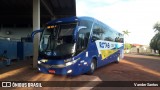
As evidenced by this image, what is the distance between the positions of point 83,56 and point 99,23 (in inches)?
138

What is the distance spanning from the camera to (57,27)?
12.4 meters

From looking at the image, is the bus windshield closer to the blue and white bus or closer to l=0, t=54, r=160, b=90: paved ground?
the blue and white bus

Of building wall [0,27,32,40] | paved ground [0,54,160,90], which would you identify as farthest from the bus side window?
building wall [0,27,32,40]

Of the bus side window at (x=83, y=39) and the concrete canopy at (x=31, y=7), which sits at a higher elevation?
the concrete canopy at (x=31, y=7)

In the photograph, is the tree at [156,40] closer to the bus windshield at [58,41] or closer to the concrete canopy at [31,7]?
the concrete canopy at [31,7]

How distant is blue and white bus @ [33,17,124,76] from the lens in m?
11.4

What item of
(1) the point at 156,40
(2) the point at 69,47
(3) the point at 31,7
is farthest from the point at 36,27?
(1) the point at 156,40

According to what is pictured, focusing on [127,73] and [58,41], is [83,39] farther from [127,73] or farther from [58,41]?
[127,73]

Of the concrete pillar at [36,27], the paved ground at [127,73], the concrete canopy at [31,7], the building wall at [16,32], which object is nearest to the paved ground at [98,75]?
the paved ground at [127,73]

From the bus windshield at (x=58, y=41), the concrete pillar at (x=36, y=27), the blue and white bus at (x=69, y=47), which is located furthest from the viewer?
the concrete pillar at (x=36, y=27)

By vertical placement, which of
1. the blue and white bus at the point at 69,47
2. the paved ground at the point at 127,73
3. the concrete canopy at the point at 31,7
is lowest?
the paved ground at the point at 127,73

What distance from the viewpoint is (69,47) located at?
11531 mm

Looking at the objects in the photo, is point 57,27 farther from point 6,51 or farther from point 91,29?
point 6,51

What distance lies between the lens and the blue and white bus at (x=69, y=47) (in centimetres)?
1142
